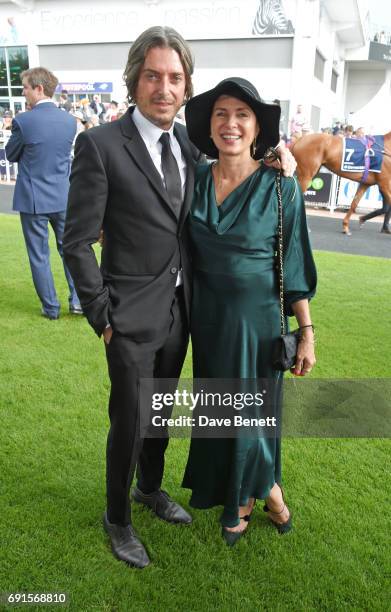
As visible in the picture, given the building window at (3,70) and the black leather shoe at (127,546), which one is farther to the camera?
the building window at (3,70)

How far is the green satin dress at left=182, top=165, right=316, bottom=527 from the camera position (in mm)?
1829

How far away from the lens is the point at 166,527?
230 cm

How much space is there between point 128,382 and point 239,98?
1.11 meters

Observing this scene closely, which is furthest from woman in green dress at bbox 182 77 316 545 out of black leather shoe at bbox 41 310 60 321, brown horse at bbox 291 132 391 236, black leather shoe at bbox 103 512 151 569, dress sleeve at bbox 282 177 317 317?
brown horse at bbox 291 132 391 236

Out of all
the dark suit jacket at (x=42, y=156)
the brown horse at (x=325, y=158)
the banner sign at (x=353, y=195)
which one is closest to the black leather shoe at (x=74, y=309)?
the dark suit jacket at (x=42, y=156)

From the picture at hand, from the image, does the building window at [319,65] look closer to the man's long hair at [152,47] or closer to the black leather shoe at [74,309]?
the black leather shoe at [74,309]

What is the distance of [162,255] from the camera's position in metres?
1.87

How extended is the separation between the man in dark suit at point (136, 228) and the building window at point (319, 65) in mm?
25173

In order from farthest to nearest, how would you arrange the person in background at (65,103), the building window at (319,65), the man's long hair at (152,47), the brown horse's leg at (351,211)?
1. the building window at (319,65)
2. the person in background at (65,103)
3. the brown horse's leg at (351,211)
4. the man's long hair at (152,47)

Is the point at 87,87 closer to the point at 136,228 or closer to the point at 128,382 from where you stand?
the point at 136,228

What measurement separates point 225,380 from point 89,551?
37.0 inches

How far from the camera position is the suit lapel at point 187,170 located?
1878 millimetres

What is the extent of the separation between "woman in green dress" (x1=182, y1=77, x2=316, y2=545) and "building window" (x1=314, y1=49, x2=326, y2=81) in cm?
2513

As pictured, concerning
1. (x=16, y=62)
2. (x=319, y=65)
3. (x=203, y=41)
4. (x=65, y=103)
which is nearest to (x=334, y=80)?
Answer: (x=319, y=65)
